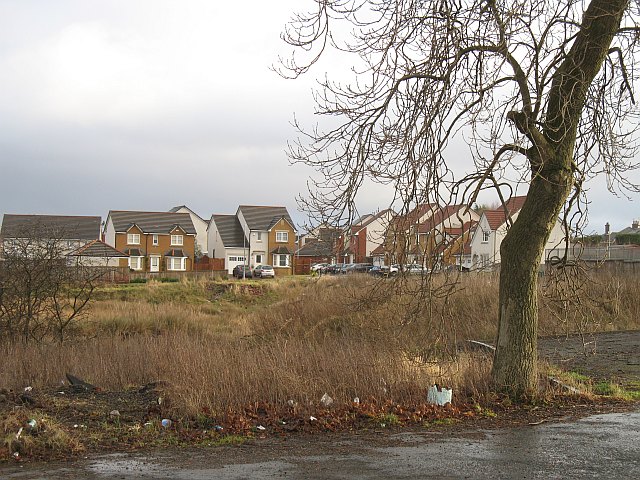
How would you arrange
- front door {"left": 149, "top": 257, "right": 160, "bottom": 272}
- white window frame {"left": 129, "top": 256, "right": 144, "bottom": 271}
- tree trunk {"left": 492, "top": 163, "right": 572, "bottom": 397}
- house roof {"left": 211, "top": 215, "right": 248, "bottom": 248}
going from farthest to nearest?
house roof {"left": 211, "top": 215, "right": 248, "bottom": 248} < front door {"left": 149, "top": 257, "right": 160, "bottom": 272} < white window frame {"left": 129, "top": 256, "right": 144, "bottom": 271} < tree trunk {"left": 492, "top": 163, "right": 572, "bottom": 397}

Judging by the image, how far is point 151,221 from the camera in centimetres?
8300

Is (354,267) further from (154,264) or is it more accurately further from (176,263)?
(176,263)

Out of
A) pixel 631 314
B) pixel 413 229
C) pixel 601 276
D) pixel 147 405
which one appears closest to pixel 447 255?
pixel 413 229

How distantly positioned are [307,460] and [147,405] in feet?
11.9

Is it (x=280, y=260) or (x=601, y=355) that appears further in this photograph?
(x=280, y=260)

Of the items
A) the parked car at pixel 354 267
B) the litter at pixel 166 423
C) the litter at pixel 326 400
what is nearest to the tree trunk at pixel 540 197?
the litter at pixel 326 400

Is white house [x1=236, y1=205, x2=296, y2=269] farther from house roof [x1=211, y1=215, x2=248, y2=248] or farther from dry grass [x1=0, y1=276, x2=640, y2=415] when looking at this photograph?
dry grass [x1=0, y1=276, x2=640, y2=415]

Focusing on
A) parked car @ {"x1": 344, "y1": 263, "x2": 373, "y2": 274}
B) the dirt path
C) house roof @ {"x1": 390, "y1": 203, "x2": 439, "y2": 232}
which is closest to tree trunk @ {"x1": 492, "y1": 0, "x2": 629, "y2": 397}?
house roof @ {"x1": 390, "y1": 203, "x2": 439, "y2": 232}

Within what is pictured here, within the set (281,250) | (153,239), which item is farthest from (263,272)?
(153,239)

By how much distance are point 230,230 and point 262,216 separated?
4.45 meters

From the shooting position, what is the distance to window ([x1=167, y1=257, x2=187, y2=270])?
82.6m

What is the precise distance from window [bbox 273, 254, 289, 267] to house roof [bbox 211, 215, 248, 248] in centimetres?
417

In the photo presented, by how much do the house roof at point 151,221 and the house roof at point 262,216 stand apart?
690 centimetres

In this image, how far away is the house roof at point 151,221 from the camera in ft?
267
